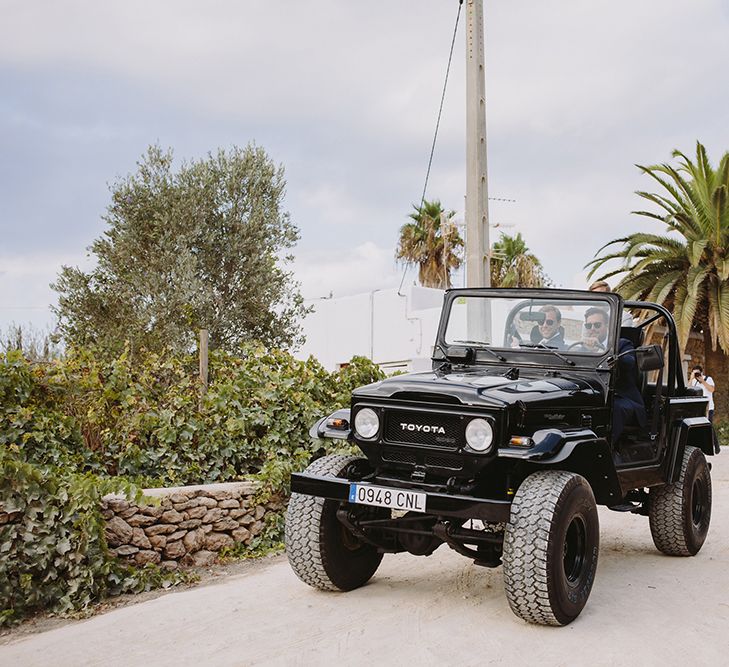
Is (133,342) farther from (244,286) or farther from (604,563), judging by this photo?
(604,563)

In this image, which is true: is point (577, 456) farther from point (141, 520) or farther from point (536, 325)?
point (141, 520)

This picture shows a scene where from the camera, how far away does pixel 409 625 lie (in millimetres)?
5082

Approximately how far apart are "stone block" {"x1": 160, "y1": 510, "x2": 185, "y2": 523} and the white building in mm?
17148

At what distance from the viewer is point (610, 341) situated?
5.94 metres

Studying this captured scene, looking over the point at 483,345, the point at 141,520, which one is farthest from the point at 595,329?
the point at 141,520

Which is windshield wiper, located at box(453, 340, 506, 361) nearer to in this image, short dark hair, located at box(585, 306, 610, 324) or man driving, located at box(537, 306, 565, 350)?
man driving, located at box(537, 306, 565, 350)

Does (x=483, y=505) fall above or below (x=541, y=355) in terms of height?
below

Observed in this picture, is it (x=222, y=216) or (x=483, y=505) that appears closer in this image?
(x=483, y=505)

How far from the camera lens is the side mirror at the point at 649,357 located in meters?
5.81

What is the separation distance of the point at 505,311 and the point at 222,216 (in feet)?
43.0

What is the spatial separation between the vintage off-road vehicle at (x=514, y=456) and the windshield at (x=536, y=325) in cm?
1

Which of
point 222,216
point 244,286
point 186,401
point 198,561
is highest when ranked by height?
point 222,216

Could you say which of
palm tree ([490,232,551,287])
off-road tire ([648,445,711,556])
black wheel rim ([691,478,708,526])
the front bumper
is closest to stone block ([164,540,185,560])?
the front bumper

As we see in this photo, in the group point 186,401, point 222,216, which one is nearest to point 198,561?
point 186,401
